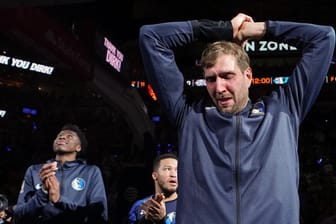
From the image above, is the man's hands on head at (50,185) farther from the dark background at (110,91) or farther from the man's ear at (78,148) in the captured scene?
the dark background at (110,91)

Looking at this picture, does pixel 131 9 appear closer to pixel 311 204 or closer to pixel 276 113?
pixel 311 204

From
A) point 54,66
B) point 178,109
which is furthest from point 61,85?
point 178,109

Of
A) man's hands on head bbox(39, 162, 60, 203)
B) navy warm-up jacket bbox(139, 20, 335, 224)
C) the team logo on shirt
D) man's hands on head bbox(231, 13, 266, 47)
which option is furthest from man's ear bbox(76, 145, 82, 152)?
man's hands on head bbox(231, 13, 266, 47)

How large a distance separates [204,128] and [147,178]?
4934 millimetres

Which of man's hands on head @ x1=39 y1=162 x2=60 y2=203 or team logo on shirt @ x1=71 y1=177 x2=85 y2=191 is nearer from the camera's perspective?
man's hands on head @ x1=39 y1=162 x2=60 y2=203

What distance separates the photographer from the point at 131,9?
11.5 meters

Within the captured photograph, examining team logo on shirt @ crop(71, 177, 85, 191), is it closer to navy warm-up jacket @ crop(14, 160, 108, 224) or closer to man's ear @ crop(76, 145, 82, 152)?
navy warm-up jacket @ crop(14, 160, 108, 224)

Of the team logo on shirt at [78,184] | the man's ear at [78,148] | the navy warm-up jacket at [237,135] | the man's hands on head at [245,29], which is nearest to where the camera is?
the navy warm-up jacket at [237,135]

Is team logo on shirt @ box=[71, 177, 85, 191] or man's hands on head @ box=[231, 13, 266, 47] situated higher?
man's hands on head @ box=[231, 13, 266, 47]

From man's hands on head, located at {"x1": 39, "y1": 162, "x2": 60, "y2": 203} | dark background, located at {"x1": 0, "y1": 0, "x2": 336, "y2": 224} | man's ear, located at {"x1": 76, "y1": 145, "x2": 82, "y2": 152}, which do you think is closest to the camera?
man's hands on head, located at {"x1": 39, "y1": 162, "x2": 60, "y2": 203}

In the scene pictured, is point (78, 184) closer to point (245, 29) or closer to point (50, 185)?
point (50, 185)

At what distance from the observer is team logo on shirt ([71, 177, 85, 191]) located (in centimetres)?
326

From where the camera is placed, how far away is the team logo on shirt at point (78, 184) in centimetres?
326

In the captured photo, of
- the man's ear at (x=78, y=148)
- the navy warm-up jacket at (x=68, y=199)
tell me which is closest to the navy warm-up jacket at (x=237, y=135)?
the navy warm-up jacket at (x=68, y=199)
